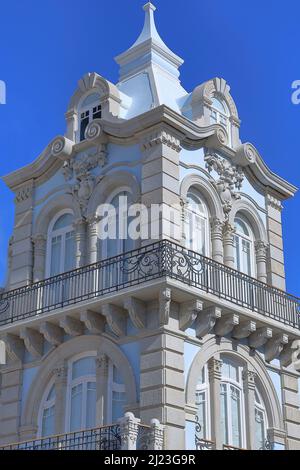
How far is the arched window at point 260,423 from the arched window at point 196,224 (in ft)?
13.0

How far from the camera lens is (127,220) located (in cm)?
2580

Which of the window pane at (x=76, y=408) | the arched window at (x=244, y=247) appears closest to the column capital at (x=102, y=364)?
the window pane at (x=76, y=408)

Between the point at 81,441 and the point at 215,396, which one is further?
the point at 215,396

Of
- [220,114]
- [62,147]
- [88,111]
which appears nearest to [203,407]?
[62,147]

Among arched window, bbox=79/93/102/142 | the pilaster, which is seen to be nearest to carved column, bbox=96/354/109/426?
the pilaster

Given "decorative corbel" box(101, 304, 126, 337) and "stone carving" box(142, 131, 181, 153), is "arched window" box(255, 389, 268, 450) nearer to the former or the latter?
"decorative corbel" box(101, 304, 126, 337)

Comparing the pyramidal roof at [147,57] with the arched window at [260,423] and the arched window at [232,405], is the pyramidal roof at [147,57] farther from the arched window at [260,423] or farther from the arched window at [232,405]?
the arched window at [260,423]

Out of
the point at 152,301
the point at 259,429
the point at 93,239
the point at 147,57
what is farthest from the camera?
the point at 147,57

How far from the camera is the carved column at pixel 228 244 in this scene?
26.8m

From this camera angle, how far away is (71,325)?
25047 mm

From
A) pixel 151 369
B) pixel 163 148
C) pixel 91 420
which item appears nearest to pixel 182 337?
pixel 151 369

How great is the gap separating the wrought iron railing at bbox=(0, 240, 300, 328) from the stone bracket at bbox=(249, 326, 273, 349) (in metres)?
0.48

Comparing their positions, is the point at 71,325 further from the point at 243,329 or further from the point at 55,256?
the point at 243,329

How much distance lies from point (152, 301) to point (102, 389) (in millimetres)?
2459
